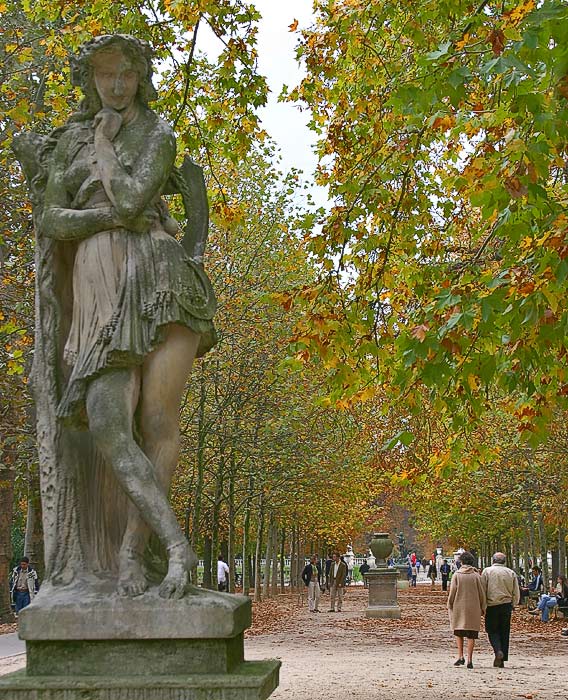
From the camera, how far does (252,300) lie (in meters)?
23.4

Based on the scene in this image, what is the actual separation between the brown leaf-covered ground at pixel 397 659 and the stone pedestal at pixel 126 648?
8130 millimetres

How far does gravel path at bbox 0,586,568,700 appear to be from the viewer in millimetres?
12633

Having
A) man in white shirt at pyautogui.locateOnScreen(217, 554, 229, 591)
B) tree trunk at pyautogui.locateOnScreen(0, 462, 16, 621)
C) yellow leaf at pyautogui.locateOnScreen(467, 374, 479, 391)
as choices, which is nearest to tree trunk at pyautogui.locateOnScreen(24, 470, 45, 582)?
tree trunk at pyautogui.locateOnScreen(0, 462, 16, 621)

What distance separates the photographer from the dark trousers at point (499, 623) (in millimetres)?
14970

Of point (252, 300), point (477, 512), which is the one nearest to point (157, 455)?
point (252, 300)

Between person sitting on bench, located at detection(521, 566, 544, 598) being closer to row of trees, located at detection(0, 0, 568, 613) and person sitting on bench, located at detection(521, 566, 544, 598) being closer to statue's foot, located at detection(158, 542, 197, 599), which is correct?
row of trees, located at detection(0, 0, 568, 613)

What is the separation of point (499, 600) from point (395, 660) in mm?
2904

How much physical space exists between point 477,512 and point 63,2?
33.3 meters

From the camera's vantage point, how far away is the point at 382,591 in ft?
96.5

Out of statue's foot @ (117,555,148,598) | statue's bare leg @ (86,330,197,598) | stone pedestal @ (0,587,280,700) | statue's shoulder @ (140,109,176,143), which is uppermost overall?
statue's shoulder @ (140,109,176,143)

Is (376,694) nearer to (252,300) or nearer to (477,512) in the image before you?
(252,300)

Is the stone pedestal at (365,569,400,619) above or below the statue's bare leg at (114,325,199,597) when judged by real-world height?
below

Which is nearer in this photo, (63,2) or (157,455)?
(157,455)

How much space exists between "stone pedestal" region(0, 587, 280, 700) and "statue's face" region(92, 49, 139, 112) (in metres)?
2.25
